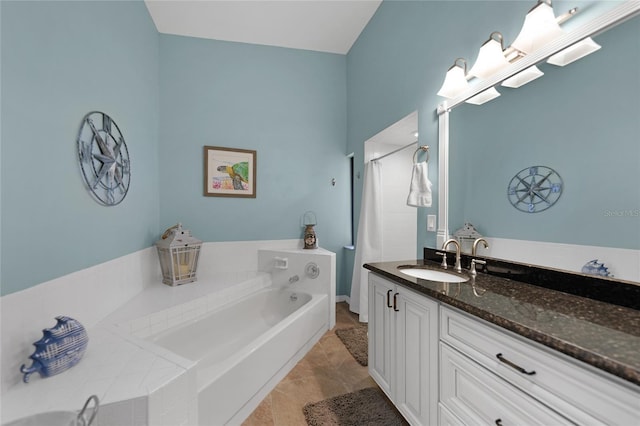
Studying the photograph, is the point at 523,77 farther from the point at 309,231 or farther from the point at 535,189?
the point at 309,231

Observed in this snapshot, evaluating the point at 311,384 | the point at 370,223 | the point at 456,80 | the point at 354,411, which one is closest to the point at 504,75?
the point at 456,80

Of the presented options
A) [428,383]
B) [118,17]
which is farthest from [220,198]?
[428,383]

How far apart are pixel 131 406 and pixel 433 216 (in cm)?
195

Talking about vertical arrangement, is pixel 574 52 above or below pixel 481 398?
above

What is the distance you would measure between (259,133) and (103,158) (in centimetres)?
178

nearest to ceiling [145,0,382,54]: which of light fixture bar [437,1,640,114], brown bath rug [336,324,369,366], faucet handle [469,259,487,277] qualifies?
light fixture bar [437,1,640,114]

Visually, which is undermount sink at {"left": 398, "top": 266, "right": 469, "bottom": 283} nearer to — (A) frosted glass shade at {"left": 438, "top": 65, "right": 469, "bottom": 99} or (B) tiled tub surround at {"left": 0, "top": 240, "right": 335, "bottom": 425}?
(A) frosted glass shade at {"left": 438, "top": 65, "right": 469, "bottom": 99}

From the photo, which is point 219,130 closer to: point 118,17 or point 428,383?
point 118,17

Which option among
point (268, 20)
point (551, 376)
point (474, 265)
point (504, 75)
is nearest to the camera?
point (551, 376)

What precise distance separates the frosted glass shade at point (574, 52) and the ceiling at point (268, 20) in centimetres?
210

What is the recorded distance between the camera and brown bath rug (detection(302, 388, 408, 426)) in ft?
4.80

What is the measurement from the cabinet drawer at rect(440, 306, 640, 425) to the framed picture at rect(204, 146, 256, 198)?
2.69 m

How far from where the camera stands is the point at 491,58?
1.37 meters

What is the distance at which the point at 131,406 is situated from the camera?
3.06 feet
